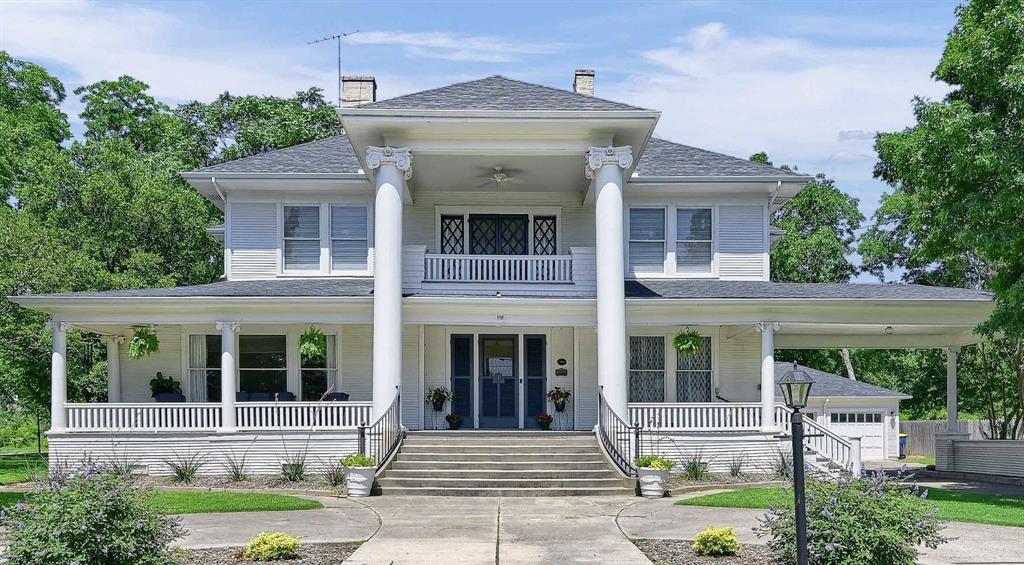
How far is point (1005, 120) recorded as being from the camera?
18.4 m

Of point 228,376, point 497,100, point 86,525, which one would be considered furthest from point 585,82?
point 86,525

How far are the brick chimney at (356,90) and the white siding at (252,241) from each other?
210 inches

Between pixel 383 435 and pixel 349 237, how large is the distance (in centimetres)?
678

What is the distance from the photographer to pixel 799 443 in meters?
9.81

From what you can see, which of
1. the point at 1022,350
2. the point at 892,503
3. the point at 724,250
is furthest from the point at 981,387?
the point at 892,503

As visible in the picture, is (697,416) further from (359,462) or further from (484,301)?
(359,462)

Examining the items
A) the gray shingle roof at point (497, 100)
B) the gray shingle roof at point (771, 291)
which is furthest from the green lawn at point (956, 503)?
the gray shingle roof at point (497, 100)

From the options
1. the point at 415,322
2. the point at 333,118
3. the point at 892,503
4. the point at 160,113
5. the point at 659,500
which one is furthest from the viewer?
the point at 160,113

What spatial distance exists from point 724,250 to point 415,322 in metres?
7.93

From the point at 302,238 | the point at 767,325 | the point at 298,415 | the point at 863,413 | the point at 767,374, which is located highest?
the point at 302,238

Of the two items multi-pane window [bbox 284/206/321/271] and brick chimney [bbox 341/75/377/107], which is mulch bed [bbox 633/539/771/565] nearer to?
→ multi-pane window [bbox 284/206/321/271]

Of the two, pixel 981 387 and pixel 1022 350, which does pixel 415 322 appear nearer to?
pixel 1022 350

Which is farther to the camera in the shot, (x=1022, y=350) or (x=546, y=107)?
(x=1022, y=350)

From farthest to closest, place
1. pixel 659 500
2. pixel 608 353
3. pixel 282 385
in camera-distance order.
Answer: pixel 282 385, pixel 608 353, pixel 659 500
